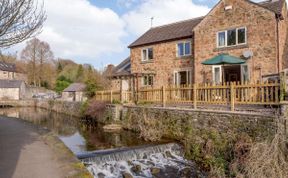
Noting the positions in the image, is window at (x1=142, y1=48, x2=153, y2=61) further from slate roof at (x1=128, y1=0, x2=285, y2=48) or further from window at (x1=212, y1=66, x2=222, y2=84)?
window at (x1=212, y1=66, x2=222, y2=84)

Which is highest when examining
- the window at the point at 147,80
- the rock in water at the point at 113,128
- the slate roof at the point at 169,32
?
the slate roof at the point at 169,32

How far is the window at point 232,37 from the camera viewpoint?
1903cm

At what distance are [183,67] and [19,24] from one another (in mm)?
17066

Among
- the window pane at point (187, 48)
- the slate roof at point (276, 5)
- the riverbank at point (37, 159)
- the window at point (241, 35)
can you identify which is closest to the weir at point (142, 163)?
the riverbank at point (37, 159)

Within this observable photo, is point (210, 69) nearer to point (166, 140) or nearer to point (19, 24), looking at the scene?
point (166, 140)

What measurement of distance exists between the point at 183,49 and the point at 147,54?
13.5ft

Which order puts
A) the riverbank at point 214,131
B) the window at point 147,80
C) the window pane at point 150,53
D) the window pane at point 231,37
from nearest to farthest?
1. the riverbank at point 214,131
2. the window pane at point 231,37
3. the window at point 147,80
4. the window pane at point 150,53

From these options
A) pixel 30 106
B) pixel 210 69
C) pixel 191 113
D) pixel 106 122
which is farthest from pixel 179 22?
pixel 30 106

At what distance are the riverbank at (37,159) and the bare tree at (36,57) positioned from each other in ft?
178

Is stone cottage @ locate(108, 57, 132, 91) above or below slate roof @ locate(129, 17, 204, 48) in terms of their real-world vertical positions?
below

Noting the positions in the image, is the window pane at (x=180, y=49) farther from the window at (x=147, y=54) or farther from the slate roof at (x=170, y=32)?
the window at (x=147, y=54)

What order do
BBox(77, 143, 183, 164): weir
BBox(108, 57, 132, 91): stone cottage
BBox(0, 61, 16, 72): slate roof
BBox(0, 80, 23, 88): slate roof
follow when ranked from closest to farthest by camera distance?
BBox(77, 143, 183, 164): weir < BBox(108, 57, 132, 91): stone cottage < BBox(0, 80, 23, 88): slate roof < BBox(0, 61, 16, 72): slate roof

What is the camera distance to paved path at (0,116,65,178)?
6086 millimetres

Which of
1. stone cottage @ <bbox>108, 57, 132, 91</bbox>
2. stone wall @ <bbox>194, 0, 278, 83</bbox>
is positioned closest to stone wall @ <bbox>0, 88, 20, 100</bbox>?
stone cottage @ <bbox>108, 57, 132, 91</bbox>
